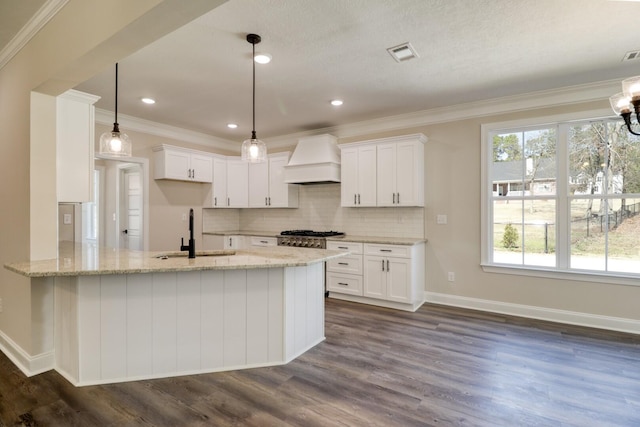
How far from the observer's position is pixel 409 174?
4.34m

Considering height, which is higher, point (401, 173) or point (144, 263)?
point (401, 173)

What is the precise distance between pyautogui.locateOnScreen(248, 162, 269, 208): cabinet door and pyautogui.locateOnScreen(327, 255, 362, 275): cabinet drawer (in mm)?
1810

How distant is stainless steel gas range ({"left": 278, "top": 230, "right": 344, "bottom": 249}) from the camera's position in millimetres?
4688

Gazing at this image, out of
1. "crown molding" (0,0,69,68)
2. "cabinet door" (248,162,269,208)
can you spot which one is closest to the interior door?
"cabinet door" (248,162,269,208)

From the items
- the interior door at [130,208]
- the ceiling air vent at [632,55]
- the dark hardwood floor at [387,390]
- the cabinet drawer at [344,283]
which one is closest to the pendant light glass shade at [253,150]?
the dark hardwood floor at [387,390]

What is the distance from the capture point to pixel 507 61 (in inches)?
118

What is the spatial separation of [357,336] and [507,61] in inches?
120

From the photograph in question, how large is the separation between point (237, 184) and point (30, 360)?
153 inches

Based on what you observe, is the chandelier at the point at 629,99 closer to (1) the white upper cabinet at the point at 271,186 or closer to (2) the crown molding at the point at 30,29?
(2) the crown molding at the point at 30,29

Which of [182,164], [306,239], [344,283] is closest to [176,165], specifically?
[182,164]

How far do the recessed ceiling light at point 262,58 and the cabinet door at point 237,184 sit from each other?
3.08 m

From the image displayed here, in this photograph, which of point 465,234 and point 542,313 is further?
point 465,234

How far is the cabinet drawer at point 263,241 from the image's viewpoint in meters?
5.24

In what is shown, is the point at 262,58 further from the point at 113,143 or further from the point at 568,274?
the point at 568,274
